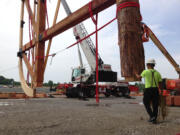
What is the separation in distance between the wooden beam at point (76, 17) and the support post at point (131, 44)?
4.41ft

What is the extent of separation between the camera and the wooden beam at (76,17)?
408 centimetres

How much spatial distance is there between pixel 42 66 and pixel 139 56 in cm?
511

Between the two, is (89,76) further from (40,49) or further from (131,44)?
(131,44)

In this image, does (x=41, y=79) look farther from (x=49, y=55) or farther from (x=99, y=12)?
(x=99, y=12)

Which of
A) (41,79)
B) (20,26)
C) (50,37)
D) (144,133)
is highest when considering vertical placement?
(20,26)

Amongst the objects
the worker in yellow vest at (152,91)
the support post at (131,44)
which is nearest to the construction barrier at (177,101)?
the worker in yellow vest at (152,91)

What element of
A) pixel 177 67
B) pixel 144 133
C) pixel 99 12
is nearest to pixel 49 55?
pixel 99 12

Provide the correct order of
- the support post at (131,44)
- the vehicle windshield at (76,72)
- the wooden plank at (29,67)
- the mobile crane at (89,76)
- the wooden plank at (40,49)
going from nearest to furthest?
the support post at (131,44) < the wooden plank at (40,49) < the wooden plank at (29,67) < the mobile crane at (89,76) < the vehicle windshield at (76,72)

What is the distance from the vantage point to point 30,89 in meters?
8.51

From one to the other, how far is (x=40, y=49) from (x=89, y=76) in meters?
7.15

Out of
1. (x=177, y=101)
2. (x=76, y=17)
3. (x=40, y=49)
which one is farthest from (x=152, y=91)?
(x=177, y=101)

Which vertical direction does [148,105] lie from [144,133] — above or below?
above

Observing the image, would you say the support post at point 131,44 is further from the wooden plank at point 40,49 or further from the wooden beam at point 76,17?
the wooden plank at point 40,49

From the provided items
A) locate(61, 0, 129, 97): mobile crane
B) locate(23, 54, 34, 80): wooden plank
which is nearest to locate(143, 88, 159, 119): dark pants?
locate(23, 54, 34, 80): wooden plank
